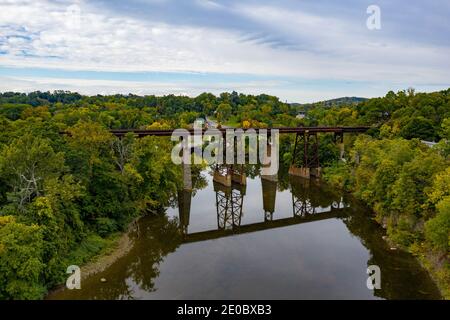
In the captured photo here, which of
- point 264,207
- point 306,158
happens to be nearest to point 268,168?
point 306,158

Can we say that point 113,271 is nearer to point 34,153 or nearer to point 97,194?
point 97,194

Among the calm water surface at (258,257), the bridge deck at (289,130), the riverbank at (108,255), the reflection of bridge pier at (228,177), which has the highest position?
the bridge deck at (289,130)

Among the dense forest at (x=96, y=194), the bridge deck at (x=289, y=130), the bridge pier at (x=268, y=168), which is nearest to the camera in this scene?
the dense forest at (x=96, y=194)

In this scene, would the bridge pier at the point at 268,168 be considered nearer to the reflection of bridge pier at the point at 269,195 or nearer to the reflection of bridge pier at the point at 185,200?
the reflection of bridge pier at the point at 269,195

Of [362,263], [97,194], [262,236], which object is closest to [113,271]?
[97,194]

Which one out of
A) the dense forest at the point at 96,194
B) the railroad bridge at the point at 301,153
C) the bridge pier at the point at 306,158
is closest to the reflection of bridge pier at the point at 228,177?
the railroad bridge at the point at 301,153

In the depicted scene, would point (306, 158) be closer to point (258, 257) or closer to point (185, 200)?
point (185, 200)

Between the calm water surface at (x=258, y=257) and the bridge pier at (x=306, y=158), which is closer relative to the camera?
the calm water surface at (x=258, y=257)
